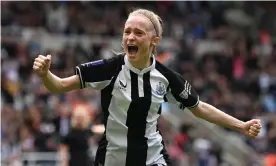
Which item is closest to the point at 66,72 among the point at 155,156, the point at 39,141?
the point at 39,141

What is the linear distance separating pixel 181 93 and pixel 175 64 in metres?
13.0

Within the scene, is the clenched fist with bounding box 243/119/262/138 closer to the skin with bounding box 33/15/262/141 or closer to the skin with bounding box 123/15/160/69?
the skin with bounding box 33/15/262/141

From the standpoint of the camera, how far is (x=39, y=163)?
1500 cm

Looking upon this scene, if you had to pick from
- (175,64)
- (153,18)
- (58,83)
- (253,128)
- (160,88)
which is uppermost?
(153,18)

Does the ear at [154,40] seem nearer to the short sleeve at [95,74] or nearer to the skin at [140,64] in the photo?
the skin at [140,64]

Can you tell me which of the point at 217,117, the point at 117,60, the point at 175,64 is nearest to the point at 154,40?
the point at 117,60

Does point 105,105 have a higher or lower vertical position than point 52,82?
lower

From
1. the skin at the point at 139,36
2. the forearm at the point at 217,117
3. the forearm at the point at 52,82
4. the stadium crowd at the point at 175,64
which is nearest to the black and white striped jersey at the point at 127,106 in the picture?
the skin at the point at 139,36

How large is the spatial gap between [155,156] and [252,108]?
12.1 meters

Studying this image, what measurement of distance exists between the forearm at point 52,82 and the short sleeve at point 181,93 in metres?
0.91

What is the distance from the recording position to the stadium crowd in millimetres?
15938

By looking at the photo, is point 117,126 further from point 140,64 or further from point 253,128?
point 253,128

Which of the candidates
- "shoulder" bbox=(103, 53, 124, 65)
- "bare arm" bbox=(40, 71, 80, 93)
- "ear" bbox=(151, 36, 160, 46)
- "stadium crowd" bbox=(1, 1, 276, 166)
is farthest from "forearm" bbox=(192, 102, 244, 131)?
"stadium crowd" bbox=(1, 1, 276, 166)

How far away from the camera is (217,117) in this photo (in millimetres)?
6613
